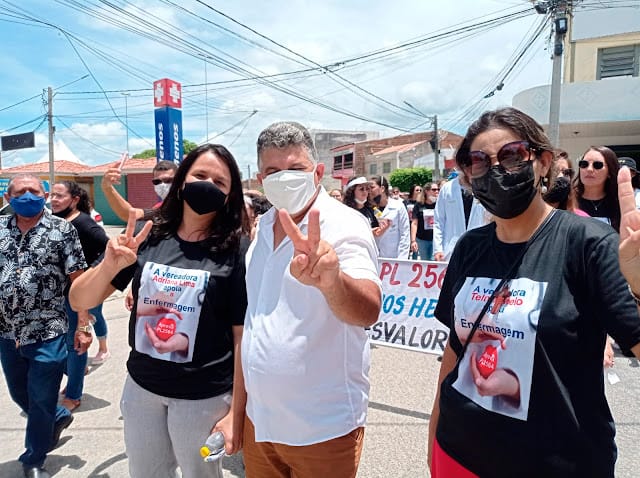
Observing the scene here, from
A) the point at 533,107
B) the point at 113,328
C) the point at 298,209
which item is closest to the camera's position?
the point at 298,209

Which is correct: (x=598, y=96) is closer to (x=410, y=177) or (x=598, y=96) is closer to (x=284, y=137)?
(x=284, y=137)

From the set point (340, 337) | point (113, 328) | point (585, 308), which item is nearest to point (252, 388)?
point (340, 337)

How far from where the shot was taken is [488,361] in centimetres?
136

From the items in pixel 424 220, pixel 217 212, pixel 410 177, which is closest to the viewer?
pixel 217 212

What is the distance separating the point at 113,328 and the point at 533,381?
6.16 m

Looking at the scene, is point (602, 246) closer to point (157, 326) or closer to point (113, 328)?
point (157, 326)

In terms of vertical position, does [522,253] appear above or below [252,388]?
above

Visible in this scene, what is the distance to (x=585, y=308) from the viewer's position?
1.23 metres

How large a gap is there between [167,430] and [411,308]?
2803 mm

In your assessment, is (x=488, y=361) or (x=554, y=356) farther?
(x=488, y=361)

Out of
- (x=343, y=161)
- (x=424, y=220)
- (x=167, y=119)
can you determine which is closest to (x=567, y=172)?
(x=424, y=220)

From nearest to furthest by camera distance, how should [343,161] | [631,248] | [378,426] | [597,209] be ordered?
[631,248]
[378,426]
[597,209]
[343,161]

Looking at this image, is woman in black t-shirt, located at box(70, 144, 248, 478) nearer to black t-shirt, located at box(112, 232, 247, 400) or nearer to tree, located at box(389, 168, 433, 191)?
black t-shirt, located at box(112, 232, 247, 400)

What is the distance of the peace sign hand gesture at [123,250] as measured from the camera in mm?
1930
